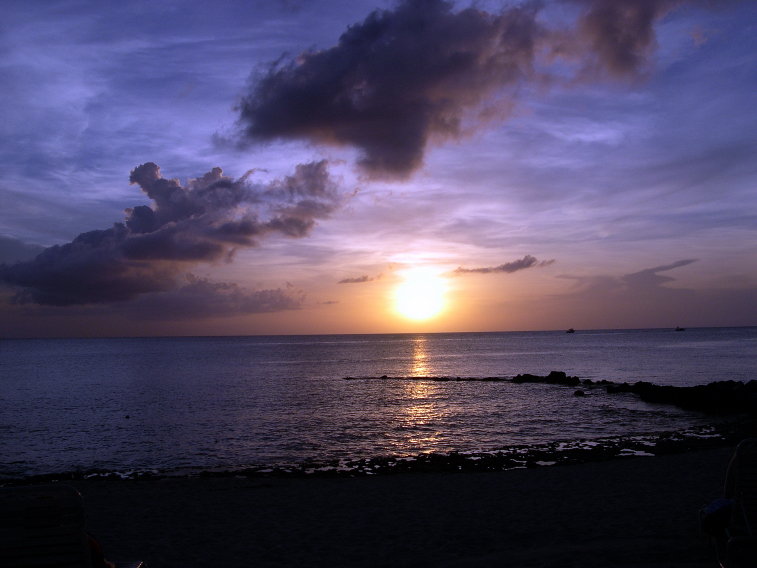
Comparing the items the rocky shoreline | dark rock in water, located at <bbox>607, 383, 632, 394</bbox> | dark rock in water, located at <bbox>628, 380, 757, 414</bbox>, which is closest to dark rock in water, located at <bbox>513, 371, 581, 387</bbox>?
the rocky shoreline

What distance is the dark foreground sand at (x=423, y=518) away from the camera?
7914 millimetres

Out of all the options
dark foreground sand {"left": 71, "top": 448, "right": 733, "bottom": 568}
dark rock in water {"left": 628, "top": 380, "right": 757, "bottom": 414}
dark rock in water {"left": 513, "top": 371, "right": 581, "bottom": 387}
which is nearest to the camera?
dark foreground sand {"left": 71, "top": 448, "right": 733, "bottom": 568}

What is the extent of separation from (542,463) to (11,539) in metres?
15.5

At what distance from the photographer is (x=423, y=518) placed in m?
10.2

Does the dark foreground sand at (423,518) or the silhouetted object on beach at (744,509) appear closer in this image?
the silhouetted object on beach at (744,509)

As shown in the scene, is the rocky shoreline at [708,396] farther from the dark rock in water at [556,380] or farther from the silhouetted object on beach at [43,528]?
the silhouetted object on beach at [43,528]

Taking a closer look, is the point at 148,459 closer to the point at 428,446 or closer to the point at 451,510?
the point at 428,446

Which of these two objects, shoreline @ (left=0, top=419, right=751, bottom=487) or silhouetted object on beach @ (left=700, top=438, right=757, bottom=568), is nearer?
silhouetted object on beach @ (left=700, top=438, right=757, bottom=568)

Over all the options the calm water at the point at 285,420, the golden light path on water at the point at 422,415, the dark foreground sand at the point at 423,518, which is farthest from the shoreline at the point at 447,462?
the golden light path on water at the point at 422,415

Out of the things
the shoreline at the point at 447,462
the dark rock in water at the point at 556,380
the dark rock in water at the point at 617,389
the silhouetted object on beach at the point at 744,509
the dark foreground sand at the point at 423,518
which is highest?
the silhouetted object on beach at the point at 744,509

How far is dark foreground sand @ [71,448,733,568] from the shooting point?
791cm

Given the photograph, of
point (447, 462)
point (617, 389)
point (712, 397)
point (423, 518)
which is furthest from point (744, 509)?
point (617, 389)

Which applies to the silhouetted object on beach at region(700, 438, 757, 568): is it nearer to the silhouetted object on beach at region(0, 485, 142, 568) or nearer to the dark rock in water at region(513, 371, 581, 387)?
the silhouetted object on beach at region(0, 485, 142, 568)

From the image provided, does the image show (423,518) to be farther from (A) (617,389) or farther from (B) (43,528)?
(A) (617,389)
